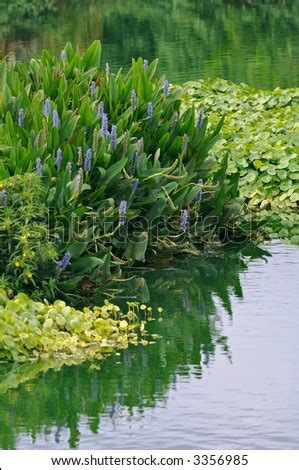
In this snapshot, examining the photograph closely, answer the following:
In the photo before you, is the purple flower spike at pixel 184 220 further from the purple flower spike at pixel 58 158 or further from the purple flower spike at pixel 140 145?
the purple flower spike at pixel 58 158

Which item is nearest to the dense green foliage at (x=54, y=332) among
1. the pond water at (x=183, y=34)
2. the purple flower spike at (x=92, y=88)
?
the purple flower spike at (x=92, y=88)

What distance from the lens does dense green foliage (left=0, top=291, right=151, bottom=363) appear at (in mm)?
8406

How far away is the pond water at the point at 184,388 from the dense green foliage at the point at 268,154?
8.11 feet

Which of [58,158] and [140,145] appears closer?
[58,158]

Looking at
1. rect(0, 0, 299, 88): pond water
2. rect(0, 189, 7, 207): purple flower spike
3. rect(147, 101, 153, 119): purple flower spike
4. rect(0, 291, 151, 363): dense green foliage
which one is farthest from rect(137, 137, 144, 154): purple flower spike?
rect(0, 0, 299, 88): pond water

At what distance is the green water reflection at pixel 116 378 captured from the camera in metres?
7.58

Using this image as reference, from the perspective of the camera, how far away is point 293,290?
1025cm

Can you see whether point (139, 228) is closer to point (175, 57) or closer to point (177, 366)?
point (177, 366)

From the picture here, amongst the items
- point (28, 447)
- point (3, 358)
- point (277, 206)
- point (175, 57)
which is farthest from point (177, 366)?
point (175, 57)

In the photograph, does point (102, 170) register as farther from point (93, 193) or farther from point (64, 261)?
point (64, 261)

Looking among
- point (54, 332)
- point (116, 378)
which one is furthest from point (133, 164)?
point (116, 378)

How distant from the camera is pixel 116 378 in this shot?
8.25 m

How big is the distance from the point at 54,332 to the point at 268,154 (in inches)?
211

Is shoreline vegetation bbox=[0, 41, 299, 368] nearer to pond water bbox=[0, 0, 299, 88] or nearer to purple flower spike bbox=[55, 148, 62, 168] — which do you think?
purple flower spike bbox=[55, 148, 62, 168]
